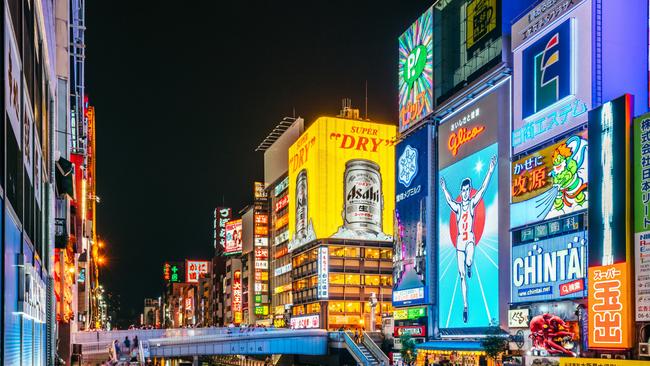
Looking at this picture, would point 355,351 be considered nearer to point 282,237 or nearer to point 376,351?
point 376,351

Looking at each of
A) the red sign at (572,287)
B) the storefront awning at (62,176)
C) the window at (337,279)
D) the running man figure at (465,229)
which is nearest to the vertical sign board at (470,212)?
the running man figure at (465,229)

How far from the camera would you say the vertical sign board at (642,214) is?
24.8 m

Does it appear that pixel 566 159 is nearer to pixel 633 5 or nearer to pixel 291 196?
pixel 633 5

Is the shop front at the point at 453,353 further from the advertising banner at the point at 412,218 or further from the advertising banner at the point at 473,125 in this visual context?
the advertising banner at the point at 473,125

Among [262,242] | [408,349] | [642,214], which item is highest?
[642,214]

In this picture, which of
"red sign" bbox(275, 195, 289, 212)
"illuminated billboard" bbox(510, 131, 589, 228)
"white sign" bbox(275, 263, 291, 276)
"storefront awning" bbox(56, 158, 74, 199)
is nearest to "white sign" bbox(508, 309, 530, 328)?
"illuminated billboard" bbox(510, 131, 589, 228)

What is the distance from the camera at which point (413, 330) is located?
57.9 metres

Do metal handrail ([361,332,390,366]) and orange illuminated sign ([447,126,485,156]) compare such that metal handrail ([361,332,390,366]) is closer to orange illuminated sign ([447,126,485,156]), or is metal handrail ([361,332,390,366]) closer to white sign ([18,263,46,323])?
orange illuminated sign ([447,126,485,156])

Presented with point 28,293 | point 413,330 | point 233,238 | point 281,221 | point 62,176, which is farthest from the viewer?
point 233,238

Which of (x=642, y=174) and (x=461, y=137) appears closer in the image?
(x=642, y=174)

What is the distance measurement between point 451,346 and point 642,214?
89.5 feet

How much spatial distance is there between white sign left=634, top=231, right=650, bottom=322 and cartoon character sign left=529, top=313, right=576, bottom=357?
12054 mm

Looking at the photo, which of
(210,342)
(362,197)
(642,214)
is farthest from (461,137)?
(362,197)

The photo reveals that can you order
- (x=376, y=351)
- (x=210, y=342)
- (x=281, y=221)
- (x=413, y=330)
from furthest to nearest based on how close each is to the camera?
1. (x=281, y=221)
2. (x=413, y=330)
3. (x=210, y=342)
4. (x=376, y=351)
